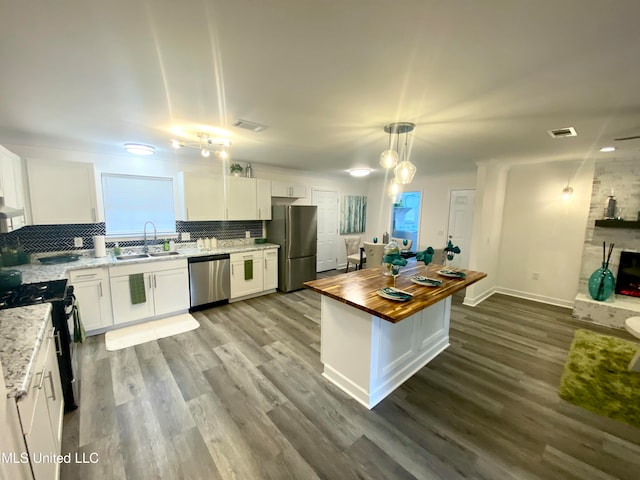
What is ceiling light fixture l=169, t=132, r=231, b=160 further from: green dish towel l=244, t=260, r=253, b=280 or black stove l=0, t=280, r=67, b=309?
green dish towel l=244, t=260, r=253, b=280

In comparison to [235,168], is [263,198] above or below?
below

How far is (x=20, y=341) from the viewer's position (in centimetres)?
143

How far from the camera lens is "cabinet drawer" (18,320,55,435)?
1.10m

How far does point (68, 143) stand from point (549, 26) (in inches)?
180

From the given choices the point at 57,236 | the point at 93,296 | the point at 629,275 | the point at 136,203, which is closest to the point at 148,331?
the point at 93,296

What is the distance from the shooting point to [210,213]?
436 centimetres

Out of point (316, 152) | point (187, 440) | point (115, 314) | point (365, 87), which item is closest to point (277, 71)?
point (365, 87)

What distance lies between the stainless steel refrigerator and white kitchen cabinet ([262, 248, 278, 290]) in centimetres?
9

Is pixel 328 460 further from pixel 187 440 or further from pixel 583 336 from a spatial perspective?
pixel 583 336

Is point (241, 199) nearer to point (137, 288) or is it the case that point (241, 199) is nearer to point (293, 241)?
point (293, 241)

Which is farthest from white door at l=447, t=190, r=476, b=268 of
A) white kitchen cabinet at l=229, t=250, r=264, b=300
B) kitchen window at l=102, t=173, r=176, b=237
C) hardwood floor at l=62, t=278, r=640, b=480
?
kitchen window at l=102, t=173, r=176, b=237

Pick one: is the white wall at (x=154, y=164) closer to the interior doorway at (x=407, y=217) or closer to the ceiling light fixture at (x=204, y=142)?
the ceiling light fixture at (x=204, y=142)

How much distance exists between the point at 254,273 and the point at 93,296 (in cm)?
217

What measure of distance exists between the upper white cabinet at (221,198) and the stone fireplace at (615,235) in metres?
5.29
